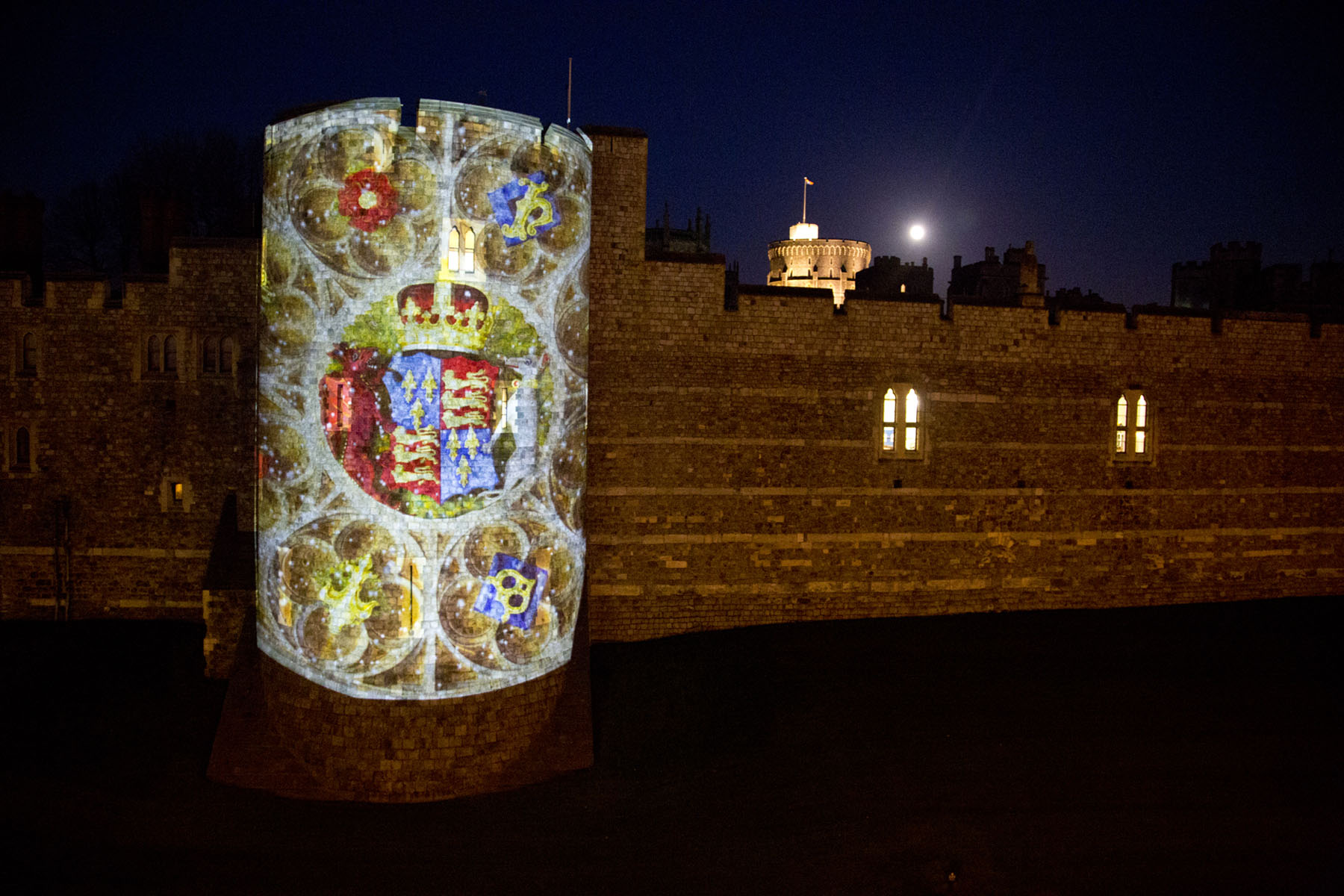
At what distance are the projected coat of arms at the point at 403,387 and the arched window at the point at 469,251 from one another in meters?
0.02

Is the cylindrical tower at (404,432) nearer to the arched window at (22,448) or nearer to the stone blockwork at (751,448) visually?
the stone blockwork at (751,448)

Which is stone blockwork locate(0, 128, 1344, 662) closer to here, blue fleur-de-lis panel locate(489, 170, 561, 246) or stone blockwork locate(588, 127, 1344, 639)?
stone blockwork locate(588, 127, 1344, 639)

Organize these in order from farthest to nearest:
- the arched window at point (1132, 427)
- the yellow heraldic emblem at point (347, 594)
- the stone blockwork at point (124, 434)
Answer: the arched window at point (1132, 427)
the stone blockwork at point (124, 434)
the yellow heraldic emblem at point (347, 594)

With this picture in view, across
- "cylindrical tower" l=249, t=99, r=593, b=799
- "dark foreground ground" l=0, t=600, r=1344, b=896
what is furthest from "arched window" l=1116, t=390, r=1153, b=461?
"cylindrical tower" l=249, t=99, r=593, b=799

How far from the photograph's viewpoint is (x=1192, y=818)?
9.03m

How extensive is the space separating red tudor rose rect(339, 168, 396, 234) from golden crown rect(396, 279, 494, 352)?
28.5 inches

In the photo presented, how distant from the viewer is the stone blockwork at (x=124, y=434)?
14273 millimetres

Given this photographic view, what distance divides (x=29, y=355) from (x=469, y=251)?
10286 millimetres

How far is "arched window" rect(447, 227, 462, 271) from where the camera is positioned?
864cm

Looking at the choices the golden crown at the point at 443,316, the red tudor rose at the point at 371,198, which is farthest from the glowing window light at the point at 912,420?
the red tudor rose at the point at 371,198

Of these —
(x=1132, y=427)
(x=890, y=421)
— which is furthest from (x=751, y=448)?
(x=1132, y=427)

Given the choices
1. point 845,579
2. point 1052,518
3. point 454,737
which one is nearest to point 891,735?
point 845,579

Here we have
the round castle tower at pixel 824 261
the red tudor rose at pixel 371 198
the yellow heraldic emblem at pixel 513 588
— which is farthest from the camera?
the round castle tower at pixel 824 261

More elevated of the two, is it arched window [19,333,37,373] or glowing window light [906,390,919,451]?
arched window [19,333,37,373]
